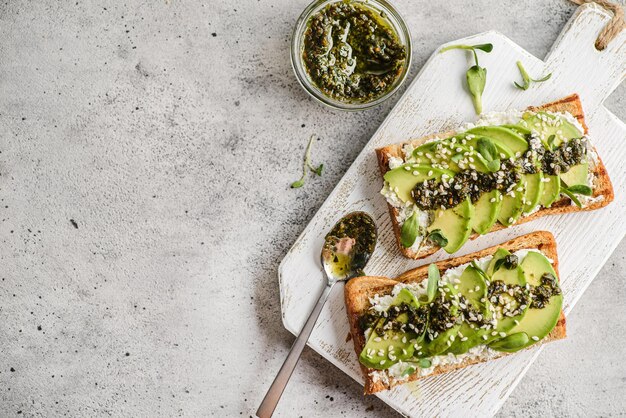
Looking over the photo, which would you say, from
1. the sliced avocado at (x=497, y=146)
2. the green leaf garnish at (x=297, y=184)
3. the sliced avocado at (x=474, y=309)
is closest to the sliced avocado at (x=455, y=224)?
the sliced avocado at (x=474, y=309)

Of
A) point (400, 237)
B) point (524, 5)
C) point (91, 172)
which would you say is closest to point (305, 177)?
point (400, 237)

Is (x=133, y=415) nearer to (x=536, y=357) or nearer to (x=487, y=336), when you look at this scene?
(x=487, y=336)

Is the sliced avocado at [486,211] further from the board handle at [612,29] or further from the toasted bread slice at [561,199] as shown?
the board handle at [612,29]

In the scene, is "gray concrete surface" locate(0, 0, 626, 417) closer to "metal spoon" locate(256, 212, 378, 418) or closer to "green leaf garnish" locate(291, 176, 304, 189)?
"green leaf garnish" locate(291, 176, 304, 189)

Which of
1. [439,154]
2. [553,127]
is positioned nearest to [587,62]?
[553,127]

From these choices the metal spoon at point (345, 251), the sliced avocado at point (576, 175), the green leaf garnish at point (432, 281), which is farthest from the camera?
the metal spoon at point (345, 251)
